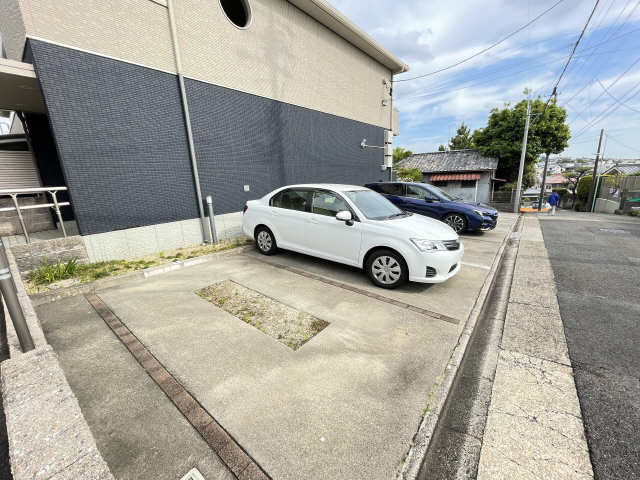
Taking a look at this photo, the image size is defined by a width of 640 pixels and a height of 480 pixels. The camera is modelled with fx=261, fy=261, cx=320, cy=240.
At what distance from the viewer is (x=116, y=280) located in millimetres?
4238

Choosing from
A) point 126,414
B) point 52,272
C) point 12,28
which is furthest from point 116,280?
point 12,28

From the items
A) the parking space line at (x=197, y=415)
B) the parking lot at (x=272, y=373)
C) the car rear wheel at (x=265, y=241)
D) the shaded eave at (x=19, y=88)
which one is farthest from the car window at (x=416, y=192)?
the shaded eave at (x=19, y=88)

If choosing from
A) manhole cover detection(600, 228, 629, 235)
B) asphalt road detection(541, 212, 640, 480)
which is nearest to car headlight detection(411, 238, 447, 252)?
asphalt road detection(541, 212, 640, 480)

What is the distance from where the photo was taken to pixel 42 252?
4242 mm

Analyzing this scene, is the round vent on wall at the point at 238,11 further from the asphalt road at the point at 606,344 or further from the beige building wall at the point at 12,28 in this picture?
the asphalt road at the point at 606,344

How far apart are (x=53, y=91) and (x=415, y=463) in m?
6.72

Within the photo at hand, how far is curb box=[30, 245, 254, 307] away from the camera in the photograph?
3.67 metres

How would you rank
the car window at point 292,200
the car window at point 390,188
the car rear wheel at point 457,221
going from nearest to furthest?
the car window at point 292,200, the car rear wheel at point 457,221, the car window at point 390,188

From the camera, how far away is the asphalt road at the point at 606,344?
175cm

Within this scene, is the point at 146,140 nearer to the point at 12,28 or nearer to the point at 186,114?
the point at 186,114

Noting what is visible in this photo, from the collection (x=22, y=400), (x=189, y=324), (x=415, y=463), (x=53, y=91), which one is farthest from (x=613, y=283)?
(x=53, y=91)

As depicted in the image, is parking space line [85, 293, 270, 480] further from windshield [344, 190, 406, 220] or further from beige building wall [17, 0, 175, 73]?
beige building wall [17, 0, 175, 73]

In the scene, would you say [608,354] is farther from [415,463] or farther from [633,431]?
[415,463]

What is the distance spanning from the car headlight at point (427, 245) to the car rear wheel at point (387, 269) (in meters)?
0.33
